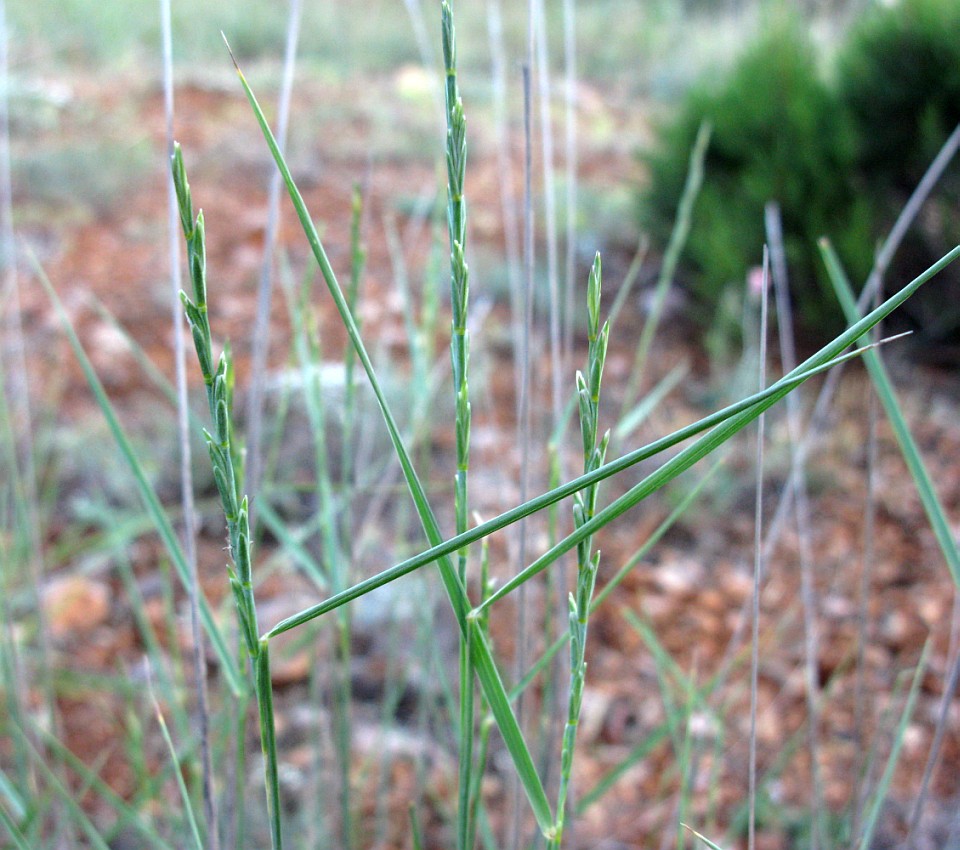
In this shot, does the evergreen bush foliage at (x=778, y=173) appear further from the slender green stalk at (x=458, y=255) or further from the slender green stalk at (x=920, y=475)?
the slender green stalk at (x=458, y=255)

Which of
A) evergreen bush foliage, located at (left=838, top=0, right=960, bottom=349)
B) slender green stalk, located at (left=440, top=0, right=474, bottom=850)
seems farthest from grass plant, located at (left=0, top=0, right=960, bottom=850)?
evergreen bush foliage, located at (left=838, top=0, right=960, bottom=349)

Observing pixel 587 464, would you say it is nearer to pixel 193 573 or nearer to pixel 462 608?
pixel 462 608

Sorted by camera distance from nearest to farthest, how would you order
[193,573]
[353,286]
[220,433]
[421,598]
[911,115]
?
[220,433] → [193,573] → [353,286] → [421,598] → [911,115]

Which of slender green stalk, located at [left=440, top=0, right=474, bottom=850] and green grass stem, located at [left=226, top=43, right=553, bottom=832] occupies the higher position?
slender green stalk, located at [left=440, top=0, right=474, bottom=850]

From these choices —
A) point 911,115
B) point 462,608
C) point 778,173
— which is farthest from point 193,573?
point 911,115

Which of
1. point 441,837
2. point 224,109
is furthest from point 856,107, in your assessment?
point 224,109

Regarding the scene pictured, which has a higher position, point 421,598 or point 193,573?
point 193,573

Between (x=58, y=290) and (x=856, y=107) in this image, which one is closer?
(x=856, y=107)

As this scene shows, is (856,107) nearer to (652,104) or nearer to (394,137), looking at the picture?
(394,137)

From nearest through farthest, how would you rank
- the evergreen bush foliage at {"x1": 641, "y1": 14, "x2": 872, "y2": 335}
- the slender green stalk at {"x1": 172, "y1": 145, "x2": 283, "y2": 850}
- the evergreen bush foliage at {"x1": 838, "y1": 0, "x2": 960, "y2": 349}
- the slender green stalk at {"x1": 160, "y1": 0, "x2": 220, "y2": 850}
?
the slender green stalk at {"x1": 172, "y1": 145, "x2": 283, "y2": 850}, the slender green stalk at {"x1": 160, "y1": 0, "x2": 220, "y2": 850}, the evergreen bush foliage at {"x1": 838, "y1": 0, "x2": 960, "y2": 349}, the evergreen bush foliage at {"x1": 641, "y1": 14, "x2": 872, "y2": 335}

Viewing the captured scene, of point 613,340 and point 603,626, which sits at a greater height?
point 613,340

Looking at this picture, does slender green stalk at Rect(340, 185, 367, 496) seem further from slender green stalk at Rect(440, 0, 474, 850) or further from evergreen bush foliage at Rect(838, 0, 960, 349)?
evergreen bush foliage at Rect(838, 0, 960, 349)
